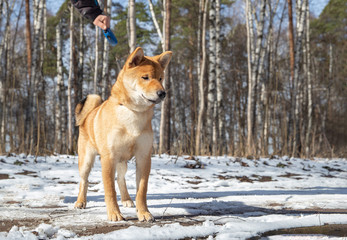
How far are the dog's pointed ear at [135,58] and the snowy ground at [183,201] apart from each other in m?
1.25

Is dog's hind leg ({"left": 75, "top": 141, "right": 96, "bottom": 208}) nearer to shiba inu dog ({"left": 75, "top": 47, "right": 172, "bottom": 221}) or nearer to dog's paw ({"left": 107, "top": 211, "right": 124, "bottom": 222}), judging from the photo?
shiba inu dog ({"left": 75, "top": 47, "right": 172, "bottom": 221})

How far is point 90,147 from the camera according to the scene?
10.2ft

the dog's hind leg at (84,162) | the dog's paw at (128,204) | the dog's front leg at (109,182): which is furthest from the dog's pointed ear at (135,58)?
the dog's paw at (128,204)

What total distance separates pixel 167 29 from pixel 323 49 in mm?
17775

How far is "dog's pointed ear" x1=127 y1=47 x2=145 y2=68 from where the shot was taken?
2496 millimetres

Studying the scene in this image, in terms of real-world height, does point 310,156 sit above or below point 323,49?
below

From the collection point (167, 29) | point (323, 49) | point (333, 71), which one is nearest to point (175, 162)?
point (167, 29)

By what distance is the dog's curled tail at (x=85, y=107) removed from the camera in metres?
3.43

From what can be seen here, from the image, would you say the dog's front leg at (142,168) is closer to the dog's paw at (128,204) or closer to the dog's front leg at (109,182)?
the dog's front leg at (109,182)

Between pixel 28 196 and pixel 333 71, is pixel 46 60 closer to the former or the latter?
pixel 28 196

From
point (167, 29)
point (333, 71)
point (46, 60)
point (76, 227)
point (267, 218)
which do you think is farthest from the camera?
point (333, 71)

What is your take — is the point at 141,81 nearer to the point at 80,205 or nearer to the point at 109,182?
the point at 109,182

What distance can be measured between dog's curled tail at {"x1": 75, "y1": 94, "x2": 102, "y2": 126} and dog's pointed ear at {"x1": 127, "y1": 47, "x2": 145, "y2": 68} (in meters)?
1.10

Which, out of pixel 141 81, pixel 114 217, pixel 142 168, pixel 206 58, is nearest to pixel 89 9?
pixel 141 81
